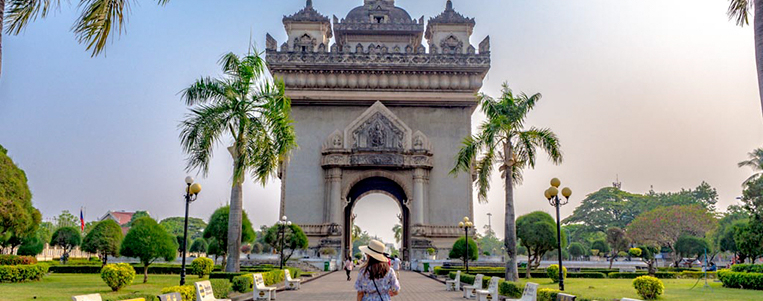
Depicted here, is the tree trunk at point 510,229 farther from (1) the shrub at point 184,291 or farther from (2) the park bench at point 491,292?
(1) the shrub at point 184,291

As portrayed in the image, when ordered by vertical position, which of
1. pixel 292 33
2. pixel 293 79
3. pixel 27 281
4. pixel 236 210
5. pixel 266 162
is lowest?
pixel 27 281

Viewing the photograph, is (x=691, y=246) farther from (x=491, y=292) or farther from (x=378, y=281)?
(x=378, y=281)

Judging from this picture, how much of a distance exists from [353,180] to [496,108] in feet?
61.8

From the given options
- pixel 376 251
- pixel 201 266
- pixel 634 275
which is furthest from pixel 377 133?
pixel 376 251

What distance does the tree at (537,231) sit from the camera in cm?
2589

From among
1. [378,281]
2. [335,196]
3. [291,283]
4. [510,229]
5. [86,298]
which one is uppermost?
[335,196]

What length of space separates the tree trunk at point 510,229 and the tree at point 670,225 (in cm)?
3288

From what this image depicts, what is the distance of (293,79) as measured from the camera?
37.5 meters

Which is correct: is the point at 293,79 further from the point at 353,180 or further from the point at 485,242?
the point at 485,242

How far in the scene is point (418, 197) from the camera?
36188 millimetres

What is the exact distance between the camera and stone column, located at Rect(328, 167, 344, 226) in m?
35.9

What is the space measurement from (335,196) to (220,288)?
22.7 m

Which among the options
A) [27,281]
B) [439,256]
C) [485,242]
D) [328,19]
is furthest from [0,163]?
[485,242]

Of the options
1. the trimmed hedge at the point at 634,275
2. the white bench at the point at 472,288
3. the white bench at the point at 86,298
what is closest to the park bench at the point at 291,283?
the white bench at the point at 472,288
